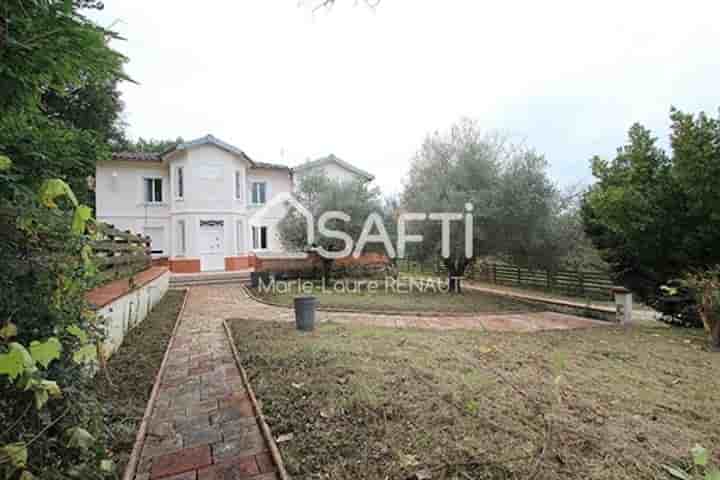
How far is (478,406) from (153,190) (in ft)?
58.3

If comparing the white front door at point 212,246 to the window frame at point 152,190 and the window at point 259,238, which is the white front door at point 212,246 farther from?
the window frame at point 152,190

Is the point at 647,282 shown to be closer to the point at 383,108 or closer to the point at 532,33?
the point at 532,33

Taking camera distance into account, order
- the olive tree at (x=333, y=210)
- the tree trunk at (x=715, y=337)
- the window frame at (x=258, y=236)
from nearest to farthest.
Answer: the tree trunk at (x=715, y=337), the olive tree at (x=333, y=210), the window frame at (x=258, y=236)

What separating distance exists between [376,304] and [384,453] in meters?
6.45

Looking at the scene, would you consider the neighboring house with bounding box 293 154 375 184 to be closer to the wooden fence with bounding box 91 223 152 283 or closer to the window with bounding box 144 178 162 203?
the window with bounding box 144 178 162 203

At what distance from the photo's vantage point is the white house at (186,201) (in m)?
15.1

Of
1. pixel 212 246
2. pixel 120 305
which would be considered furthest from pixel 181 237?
pixel 120 305

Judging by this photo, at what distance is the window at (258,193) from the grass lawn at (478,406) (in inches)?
535

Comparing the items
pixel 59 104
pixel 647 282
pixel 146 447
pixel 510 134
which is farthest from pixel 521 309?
pixel 59 104

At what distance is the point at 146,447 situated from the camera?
246 centimetres

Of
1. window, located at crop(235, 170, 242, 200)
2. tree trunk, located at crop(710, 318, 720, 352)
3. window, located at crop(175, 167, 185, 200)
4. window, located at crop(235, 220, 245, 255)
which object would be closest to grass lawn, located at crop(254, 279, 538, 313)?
tree trunk, located at crop(710, 318, 720, 352)

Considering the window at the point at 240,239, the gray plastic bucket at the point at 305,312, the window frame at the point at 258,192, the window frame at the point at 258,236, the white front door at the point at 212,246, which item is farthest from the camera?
the window frame at the point at 258,192

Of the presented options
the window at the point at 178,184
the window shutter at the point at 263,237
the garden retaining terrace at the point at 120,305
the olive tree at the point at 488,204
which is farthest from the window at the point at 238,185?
the garden retaining terrace at the point at 120,305

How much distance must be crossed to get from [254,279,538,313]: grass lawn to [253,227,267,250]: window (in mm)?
6207
